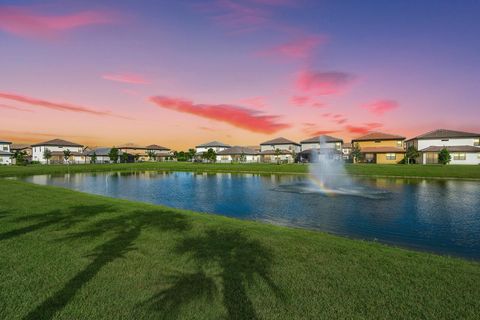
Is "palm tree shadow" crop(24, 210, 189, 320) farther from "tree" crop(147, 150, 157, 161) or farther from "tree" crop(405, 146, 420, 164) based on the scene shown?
"tree" crop(147, 150, 157, 161)

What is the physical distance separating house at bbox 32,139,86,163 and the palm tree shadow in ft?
358

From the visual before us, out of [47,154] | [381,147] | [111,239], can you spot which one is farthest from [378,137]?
[47,154]

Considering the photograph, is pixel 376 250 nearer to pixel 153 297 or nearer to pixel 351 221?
pixel 153 297

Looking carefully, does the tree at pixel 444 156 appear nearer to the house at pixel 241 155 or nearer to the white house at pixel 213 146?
the house at pixel 241 155

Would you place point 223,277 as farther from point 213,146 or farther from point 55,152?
point 213,146

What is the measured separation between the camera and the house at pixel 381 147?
7531 cm

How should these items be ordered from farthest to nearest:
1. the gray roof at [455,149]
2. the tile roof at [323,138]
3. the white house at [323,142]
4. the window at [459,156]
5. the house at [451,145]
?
the tile roof at [323,138]
the white house at [323,142]
the window at [459,156]
the house at [451,145]
the gray roof at [455,149]

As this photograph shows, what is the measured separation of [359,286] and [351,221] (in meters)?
10.7

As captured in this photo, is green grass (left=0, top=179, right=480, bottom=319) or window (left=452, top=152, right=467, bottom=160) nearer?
green grass (left=0, top=179, right=480, bottom=319)

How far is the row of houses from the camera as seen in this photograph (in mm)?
69500

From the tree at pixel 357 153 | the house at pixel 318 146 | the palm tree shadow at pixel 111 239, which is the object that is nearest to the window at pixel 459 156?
the tree at pixel 357 153

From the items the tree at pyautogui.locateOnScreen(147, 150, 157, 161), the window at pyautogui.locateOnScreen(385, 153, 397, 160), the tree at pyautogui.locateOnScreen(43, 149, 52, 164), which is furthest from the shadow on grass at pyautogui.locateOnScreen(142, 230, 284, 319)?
the tree at pyautogui.locateOnScreen(147, 150, 157, 161)

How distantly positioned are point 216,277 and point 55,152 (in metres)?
124

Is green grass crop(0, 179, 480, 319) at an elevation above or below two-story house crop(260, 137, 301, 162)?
below
